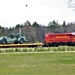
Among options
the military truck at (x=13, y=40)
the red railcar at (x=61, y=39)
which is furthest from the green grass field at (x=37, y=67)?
the military truck at (x=13, y=40)

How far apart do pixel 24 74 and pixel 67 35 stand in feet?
198

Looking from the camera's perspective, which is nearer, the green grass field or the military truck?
the green grass field

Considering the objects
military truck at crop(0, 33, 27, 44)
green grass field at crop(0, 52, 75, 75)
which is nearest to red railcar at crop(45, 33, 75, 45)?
military truck at crop(0, 33, 27, 44)

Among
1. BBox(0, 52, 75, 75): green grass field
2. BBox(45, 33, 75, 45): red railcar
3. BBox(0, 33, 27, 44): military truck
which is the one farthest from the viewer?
BBox(0, 33, 27, 44): military truck

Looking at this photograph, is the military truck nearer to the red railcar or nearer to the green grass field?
the red railcar

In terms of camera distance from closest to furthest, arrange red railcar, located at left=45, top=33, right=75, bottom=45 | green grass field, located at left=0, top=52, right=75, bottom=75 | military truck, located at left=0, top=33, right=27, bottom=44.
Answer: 1. green grass field, located at left=0, top=52, right=75, bottom=75
2. red railcar, located at left=45, top=33, right=75, bottom=45
3. military truck, located at left=0, top=33, right=27, bottom=44

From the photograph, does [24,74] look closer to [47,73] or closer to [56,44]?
[47,73]

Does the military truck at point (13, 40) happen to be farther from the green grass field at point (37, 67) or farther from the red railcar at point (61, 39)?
the green grass field at point (37, 67)

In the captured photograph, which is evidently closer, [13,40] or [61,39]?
[61,39]

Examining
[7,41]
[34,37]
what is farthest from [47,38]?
[34,37]

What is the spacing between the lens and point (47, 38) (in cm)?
7994

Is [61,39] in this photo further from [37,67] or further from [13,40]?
[37,67]

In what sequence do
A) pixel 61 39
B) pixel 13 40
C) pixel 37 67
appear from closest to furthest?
pixel 37 67 → pixel 61 39 → pixel 13 40

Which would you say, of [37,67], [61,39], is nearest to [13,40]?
[61,39]
